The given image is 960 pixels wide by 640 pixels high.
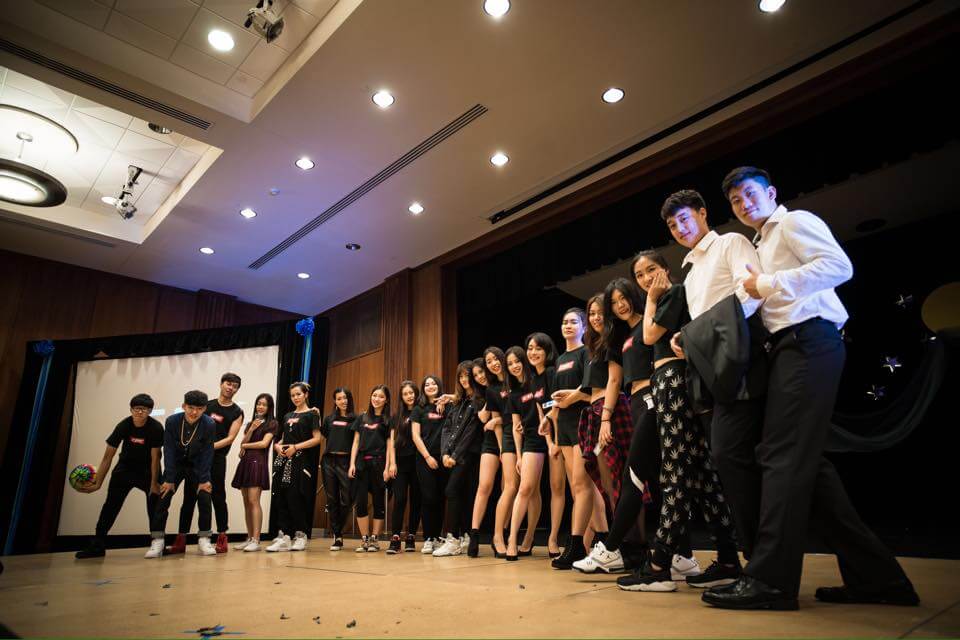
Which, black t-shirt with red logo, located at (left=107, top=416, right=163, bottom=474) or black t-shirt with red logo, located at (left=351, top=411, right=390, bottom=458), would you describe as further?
black t-shirt with red logo, located at (left=351, top=411, right=390, bottom=458)

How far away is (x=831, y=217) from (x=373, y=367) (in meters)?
6.24

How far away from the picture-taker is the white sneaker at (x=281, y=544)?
4.31 m

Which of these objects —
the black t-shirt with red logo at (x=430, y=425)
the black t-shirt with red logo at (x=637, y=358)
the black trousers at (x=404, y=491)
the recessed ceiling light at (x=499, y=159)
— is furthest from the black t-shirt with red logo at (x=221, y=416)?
the black t-shirt with red logo at (x=637, y=358)

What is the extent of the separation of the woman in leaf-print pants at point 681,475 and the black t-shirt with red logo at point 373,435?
3105 millimetres

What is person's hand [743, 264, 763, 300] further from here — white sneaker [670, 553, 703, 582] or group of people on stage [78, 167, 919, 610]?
white sneaker [670, 553, 703, 582]

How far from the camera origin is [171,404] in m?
6.59

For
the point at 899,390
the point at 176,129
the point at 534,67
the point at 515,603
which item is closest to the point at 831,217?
the point at 899,390

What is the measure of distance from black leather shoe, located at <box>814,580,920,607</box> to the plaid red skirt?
3.61ft

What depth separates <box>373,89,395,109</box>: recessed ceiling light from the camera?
14.2 ft

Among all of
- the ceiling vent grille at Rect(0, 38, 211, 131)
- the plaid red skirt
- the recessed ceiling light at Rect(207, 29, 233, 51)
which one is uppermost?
the recessed ceiling light at Rect(207, 29, 233, 51)

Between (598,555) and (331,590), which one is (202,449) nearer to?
(331,590)

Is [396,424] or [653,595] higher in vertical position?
[396,424]

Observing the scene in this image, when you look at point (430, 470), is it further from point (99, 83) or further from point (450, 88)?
point (99, 83)

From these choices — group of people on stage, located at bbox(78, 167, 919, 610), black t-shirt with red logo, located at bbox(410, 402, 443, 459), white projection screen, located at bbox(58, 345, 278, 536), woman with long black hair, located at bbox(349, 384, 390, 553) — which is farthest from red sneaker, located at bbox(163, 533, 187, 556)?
black t-shirt with red logo, located at bbox(410, 402, 443, 459)
